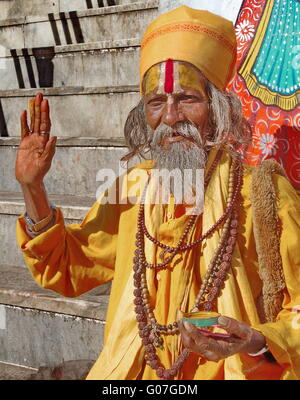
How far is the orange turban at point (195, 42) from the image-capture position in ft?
6.16

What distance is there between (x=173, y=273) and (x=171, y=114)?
51cm

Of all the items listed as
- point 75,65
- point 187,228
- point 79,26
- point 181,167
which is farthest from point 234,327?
point 79,26

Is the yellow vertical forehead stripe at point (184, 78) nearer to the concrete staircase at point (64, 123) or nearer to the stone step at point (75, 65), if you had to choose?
the concrete staircase at point (64, 123)

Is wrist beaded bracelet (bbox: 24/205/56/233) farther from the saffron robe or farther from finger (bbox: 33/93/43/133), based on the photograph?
finger (bbox: 33/93/43/133)

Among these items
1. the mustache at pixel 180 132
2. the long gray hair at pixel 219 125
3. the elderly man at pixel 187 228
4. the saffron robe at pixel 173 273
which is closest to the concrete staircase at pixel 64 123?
the saffron robe at pixel 173 273

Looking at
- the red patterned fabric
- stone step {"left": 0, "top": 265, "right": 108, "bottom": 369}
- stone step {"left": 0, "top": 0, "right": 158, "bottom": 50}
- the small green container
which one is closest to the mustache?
the small green container

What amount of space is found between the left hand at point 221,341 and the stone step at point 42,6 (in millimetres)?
3683

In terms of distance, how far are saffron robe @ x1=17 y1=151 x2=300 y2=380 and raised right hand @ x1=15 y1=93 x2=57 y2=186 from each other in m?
0.17

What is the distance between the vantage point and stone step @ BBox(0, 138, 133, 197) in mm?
3412

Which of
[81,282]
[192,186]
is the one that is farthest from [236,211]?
[81,282]

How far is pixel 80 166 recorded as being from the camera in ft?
11.6

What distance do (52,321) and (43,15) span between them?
9.82 feet

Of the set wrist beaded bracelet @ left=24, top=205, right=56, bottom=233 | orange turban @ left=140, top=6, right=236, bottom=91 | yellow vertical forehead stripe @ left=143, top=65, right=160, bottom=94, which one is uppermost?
orange turban @ left=140, top=6, right=236, bottom=91

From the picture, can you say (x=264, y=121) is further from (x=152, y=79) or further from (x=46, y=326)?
(x=46, y=326)
